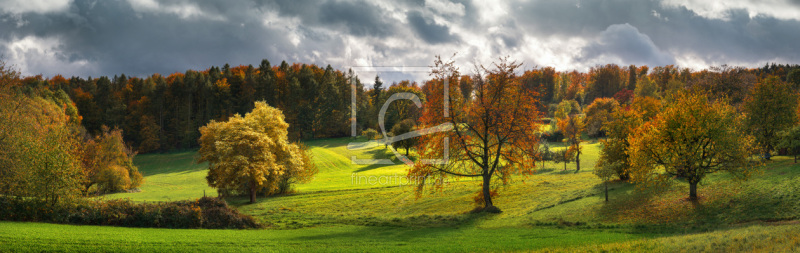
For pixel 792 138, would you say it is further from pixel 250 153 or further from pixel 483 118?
pixel 250 153

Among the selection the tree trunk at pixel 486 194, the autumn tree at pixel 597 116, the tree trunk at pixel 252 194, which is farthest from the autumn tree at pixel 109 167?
the autumn tree at pixel 597 116

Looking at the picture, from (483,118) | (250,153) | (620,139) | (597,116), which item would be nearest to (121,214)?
(250,153)

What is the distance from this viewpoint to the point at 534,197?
3206 cm

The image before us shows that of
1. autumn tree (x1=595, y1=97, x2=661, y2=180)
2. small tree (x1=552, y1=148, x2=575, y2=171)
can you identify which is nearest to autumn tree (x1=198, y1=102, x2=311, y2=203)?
autumn tree (x1=595, y1=97, x2=661, y2=180)

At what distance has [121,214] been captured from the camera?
2142 centimetres

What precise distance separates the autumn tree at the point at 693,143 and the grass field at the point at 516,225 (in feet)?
5.36

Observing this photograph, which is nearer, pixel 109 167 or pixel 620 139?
pixel 620 139

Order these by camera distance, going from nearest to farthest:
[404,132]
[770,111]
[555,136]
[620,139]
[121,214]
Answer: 1. [121,214]
2. [620,139]
3. [770,111]
4. [404,132]
5. [555,136]

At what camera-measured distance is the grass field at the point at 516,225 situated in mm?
16344

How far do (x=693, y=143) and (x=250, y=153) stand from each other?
33085 mm

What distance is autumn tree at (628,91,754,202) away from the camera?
24.1 meters

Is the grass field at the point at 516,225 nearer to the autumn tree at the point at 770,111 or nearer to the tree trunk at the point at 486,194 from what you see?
the tree trunk at the point at 486,194

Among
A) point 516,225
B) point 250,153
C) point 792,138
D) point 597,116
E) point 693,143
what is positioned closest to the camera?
point 516,225

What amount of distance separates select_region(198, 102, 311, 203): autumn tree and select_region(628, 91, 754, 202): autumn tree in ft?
94.0
